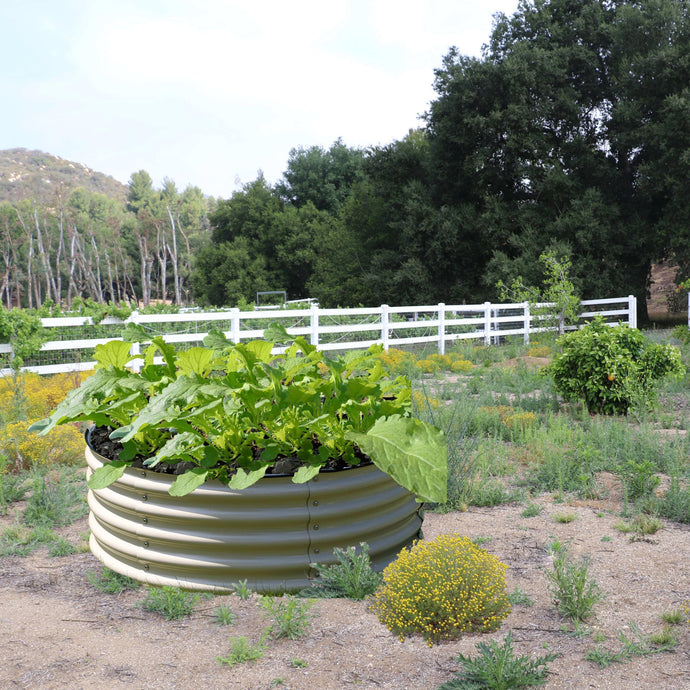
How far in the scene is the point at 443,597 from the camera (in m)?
2.58

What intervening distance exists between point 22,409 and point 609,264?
21.7 m

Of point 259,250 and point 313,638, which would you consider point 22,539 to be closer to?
point 313,638

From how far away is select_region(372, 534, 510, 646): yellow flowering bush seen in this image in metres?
2.57

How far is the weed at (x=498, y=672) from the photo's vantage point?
2158 millimetres

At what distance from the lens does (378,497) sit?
3111 millimetres

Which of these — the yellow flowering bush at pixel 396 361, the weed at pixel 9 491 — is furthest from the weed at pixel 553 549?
the yellow flowering bush at pixel 396 361

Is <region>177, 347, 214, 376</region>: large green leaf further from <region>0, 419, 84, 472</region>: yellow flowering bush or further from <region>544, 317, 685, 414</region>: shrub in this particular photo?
<region>544, 317, 685, 414</region>: shrub

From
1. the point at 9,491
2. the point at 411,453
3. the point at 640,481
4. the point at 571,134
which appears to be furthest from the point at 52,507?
the point at 571,134

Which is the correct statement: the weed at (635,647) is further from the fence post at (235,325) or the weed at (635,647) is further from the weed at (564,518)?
the fence post at (235,325)

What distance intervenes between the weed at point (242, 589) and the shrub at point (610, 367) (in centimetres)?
490

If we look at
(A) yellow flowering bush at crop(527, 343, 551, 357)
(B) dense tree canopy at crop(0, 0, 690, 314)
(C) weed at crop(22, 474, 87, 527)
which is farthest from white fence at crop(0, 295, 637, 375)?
(C) weed at crop(22, 474, 87, 527)

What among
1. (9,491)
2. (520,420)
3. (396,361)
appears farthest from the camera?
(396,361)

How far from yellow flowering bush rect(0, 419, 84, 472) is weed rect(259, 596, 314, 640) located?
123 inches

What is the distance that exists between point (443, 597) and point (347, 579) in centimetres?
49
